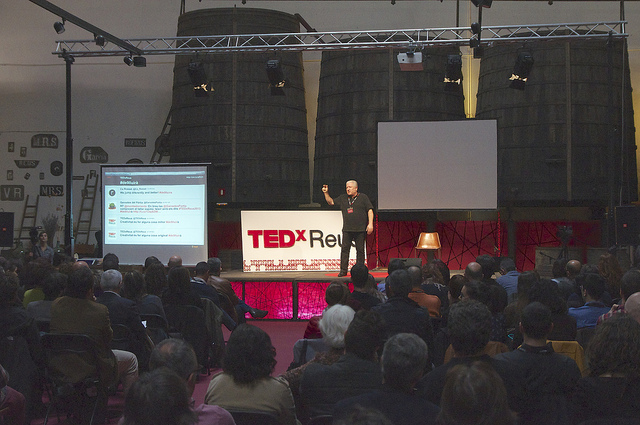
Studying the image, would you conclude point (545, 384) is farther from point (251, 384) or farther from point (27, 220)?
point (27, 220)

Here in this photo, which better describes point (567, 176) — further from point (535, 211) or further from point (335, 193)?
point (335, 193)

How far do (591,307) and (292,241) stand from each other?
538 centimetres

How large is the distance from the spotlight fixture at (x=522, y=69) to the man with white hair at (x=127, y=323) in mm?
6144

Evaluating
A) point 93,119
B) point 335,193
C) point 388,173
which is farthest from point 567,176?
point 93,119

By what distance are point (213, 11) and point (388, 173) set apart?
12.8 feet

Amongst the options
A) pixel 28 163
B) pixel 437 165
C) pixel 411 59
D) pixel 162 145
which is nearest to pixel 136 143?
Result: pixel 162 145

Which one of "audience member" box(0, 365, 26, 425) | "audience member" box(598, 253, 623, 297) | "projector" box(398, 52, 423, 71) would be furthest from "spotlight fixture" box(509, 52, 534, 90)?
"audience member" box(0, 365, 26, 425)

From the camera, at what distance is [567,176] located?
9617 millimetres

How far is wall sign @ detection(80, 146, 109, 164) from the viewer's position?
484 inches

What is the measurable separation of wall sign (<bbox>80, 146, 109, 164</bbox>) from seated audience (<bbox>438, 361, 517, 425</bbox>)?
457 inches

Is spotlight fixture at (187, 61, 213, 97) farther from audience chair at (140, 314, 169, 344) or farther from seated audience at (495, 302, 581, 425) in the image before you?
seated audience at (495, 302, 581, 425)

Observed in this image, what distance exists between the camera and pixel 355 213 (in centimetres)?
826

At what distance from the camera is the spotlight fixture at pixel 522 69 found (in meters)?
8.33

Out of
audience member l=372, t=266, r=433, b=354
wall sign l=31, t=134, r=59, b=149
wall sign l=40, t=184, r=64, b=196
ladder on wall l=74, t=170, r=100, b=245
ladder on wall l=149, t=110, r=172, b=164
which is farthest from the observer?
wall sign l=31, t=134, r=59, b=149
